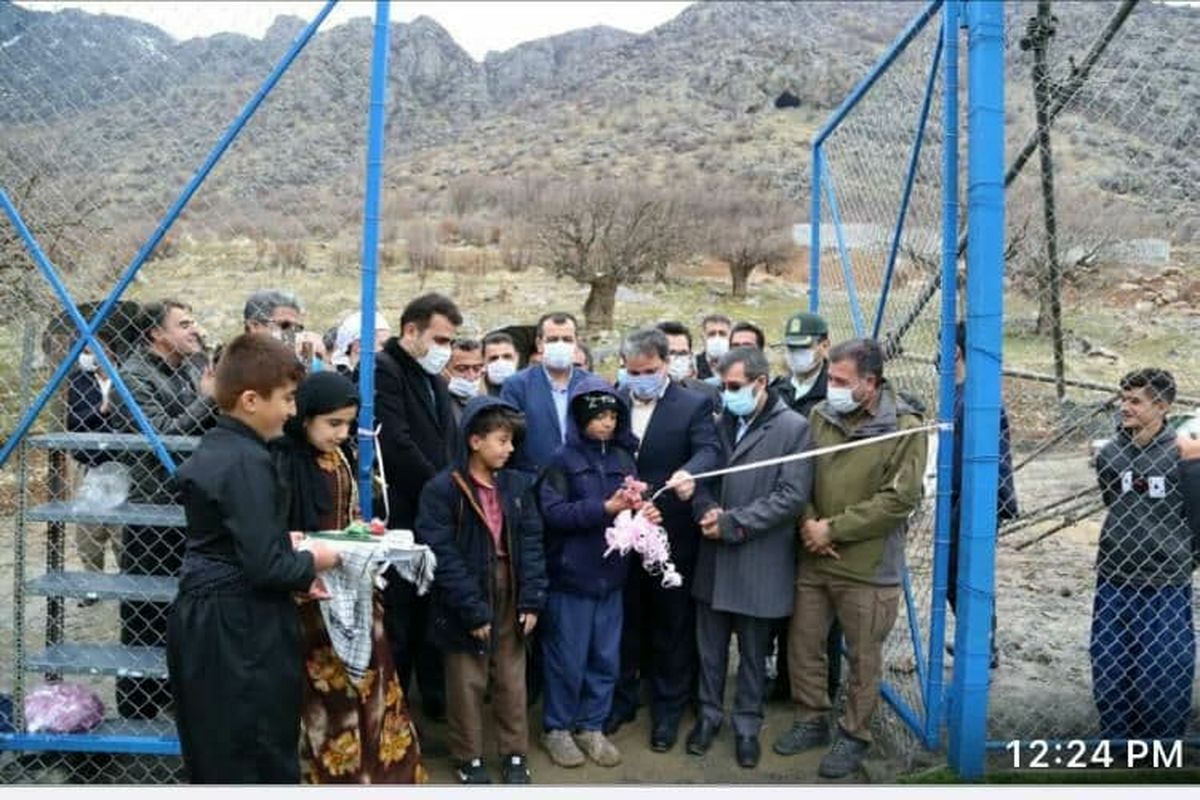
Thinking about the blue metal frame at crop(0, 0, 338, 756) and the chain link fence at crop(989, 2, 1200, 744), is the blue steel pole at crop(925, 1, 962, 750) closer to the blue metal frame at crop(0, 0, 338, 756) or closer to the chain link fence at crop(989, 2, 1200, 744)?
the chain link fence at crop(989, 2, 1200, 744)

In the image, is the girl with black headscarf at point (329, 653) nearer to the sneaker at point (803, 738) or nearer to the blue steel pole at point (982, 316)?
the sneaker at point (803, 738)

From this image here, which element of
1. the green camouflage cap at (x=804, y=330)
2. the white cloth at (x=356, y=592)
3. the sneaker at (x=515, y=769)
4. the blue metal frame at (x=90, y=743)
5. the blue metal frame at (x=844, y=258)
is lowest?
the sneaker at (x=515, y=769)

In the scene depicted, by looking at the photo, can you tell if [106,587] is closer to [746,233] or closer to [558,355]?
[558,355]

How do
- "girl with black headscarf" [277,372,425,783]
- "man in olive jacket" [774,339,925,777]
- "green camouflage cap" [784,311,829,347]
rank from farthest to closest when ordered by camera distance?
"green camouflage cap" [784,311,829,347] → "man in olive jacket" [774,339,925,777] → "girl with black headscarf" [277,372,425,783]

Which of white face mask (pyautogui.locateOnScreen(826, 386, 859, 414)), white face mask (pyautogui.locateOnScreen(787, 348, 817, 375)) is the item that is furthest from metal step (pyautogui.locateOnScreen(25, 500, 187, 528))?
white face mask (pyautogui.locateOnScreen(787, 348, 817, 375))

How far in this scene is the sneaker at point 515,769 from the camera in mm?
4051

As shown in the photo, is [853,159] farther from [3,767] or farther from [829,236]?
[3,767]

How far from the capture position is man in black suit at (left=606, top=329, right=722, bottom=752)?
4.43 meters

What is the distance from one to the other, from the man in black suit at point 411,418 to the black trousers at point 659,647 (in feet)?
3.21

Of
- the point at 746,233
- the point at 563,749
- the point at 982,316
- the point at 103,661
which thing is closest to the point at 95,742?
the point at 103,661

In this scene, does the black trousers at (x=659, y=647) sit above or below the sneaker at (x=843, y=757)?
above

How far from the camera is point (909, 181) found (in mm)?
4691

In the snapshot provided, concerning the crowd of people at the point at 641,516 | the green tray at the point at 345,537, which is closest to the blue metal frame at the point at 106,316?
the crowd of people at the point at 641,516

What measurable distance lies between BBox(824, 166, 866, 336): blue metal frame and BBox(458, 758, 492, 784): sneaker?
2.96 meters
